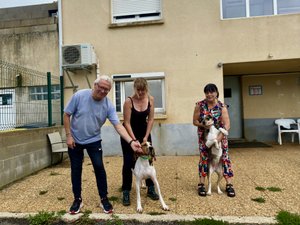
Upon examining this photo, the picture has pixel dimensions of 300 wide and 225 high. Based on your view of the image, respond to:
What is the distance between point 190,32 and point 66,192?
5.53 m

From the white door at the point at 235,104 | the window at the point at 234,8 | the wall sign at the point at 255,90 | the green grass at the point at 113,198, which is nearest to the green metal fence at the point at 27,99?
the green grass at the point at 113,198

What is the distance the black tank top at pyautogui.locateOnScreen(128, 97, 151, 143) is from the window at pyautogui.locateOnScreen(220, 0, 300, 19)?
5.32 m

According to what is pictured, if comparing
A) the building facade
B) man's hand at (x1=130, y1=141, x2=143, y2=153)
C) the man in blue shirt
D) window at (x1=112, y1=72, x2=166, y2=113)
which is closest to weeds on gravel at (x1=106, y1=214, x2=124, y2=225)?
the man in blue shirt

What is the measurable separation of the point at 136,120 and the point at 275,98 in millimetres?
7412

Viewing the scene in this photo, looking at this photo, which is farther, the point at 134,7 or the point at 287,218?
the point at 134,7

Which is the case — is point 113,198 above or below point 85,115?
below

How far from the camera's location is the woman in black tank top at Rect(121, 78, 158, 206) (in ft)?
12.9

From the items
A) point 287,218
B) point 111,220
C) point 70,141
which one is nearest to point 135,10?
point 70,141

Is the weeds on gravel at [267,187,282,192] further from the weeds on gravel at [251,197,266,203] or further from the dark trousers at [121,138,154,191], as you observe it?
the dark trousers at [121,138,154,191]

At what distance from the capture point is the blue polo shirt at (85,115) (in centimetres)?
365

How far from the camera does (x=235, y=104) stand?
1020 cm

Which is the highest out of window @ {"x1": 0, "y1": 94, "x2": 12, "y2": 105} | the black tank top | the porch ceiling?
the porch ceiling

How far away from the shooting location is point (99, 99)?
370 cm

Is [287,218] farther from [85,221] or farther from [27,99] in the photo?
[27,99]
